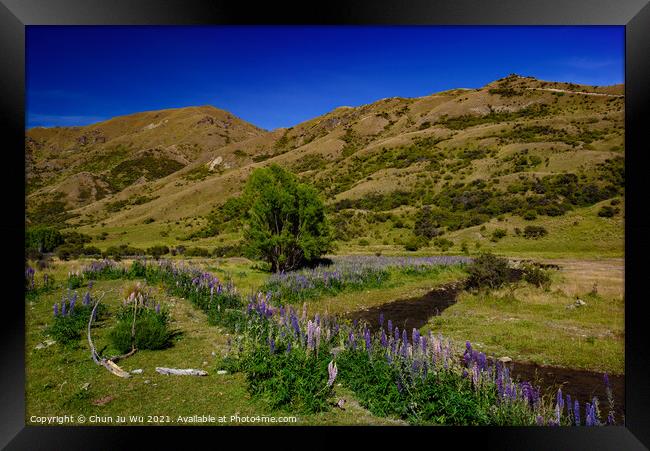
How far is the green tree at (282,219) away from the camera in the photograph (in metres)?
12.1

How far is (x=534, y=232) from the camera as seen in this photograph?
18.7m

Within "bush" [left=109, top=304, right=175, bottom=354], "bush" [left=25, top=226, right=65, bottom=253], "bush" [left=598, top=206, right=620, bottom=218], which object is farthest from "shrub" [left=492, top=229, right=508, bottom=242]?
"bush" [left=25, top=226, right=65, bottom=253]

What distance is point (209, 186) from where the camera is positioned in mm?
36781

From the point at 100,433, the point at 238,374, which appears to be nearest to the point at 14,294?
the point at 100,433

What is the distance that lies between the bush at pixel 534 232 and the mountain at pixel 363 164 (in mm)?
2196

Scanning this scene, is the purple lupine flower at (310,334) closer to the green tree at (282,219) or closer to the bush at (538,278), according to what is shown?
the green tree at (282,219)

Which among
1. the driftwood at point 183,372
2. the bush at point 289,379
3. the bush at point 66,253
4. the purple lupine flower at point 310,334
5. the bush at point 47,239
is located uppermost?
the bush at point 47,239

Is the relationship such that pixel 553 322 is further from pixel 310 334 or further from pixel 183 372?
pixel 183 372

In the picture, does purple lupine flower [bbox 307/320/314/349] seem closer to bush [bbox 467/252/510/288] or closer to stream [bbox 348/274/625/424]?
stream [bbox 348/274/625/424]

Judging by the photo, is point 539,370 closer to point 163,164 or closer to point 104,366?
point 104,366

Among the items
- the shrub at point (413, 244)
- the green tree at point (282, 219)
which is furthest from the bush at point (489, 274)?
the shrub at point (413, 244)

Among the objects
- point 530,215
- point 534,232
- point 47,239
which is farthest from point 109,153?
point 530,215

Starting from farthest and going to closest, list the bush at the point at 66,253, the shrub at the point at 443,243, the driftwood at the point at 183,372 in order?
the shrub at the point at 443,243 < the bush at the point at 66,253 < the driftwood at the point at 183,372

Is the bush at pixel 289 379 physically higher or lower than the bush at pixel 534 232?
lower
